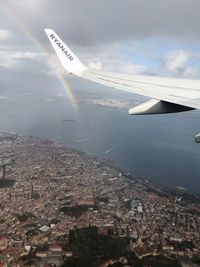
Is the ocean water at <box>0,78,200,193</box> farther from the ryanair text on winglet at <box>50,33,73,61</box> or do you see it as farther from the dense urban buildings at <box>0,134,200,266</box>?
the ryanair text on winglet at <box>50,33,73,61</box>

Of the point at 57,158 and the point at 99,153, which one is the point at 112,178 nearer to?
the point at 57,158

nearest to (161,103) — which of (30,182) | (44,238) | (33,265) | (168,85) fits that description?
(168,85)

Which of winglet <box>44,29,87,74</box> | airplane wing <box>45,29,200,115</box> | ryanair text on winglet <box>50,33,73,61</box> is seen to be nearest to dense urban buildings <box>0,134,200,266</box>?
airplane wing <box>45,29,200,115</box>

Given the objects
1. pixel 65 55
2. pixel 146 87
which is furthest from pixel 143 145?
pixel 146 87

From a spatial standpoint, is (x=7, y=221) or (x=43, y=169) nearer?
(x=7, y=221)

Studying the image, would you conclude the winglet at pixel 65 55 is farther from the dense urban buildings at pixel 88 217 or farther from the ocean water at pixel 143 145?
the ocean water at pixel 143 145

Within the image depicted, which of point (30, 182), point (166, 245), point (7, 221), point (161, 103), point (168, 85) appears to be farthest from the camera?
point (30, 182)

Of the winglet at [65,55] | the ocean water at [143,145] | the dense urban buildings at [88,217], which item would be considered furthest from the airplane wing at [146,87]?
the ocean water at [143,145]

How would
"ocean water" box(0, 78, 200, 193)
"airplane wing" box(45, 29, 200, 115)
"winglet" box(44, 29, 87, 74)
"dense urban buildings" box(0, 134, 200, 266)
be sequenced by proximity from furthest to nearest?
"ocean water" box(0, 78, 200, 193) → "dense urban buildings" box(0, 134, 200, 266) → "winglet" box(44, 29, 87, 74) → "airplane wing" box(45, 29, 200, 115)
